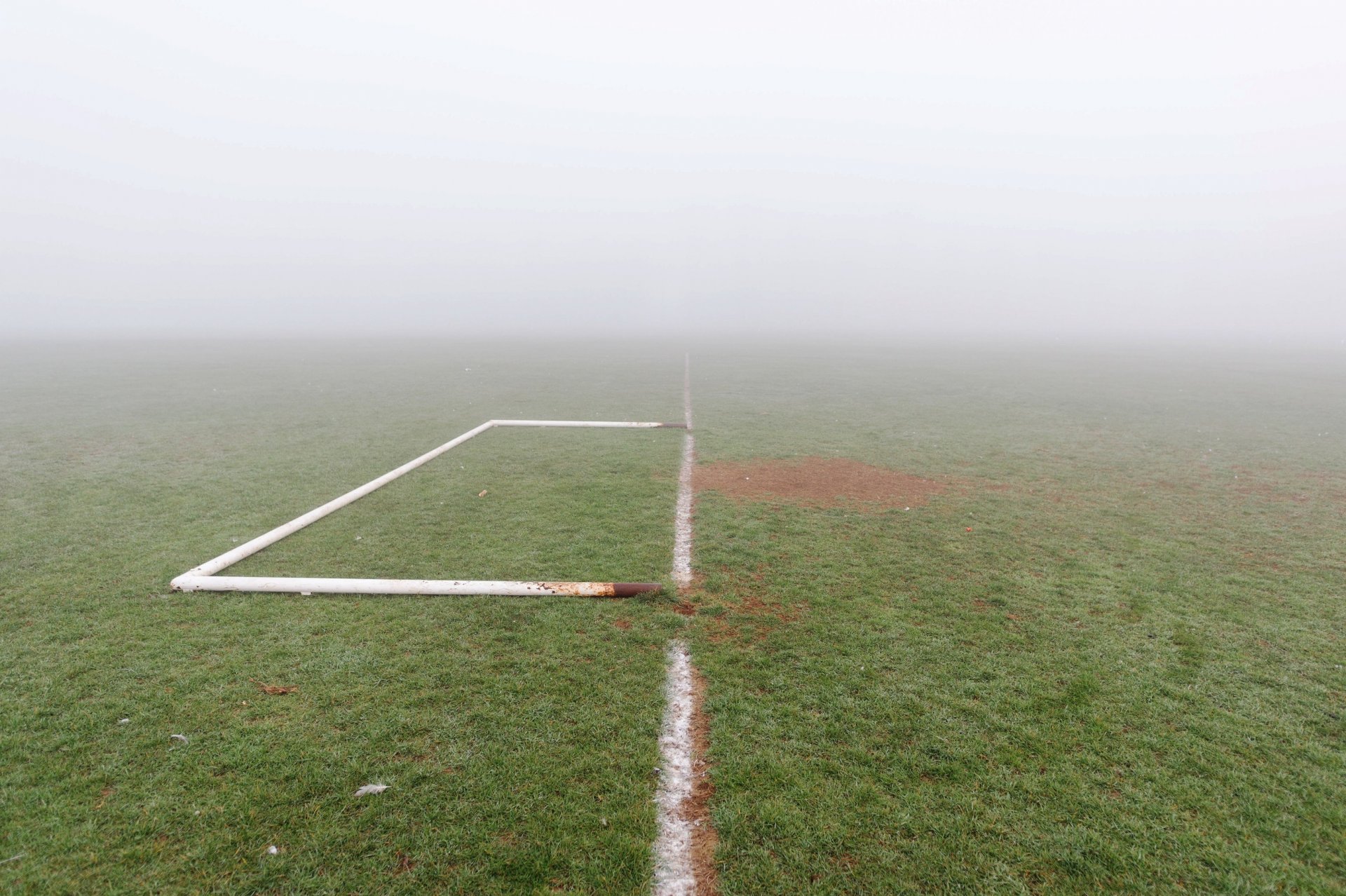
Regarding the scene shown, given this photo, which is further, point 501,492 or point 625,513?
point 501,492

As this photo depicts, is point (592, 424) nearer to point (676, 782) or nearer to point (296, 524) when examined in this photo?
point (296, 524)

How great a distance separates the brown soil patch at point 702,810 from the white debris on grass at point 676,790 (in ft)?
0.05

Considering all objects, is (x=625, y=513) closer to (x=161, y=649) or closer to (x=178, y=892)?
(x=161, y=649)

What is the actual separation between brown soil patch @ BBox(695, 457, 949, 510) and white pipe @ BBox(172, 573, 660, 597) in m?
2.67

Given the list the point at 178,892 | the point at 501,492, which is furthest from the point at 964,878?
the point at 501,492

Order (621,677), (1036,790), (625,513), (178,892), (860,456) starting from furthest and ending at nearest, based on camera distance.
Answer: (860,456), (625,513), (621,677), (1036,790), (178,892)

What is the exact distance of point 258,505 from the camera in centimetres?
586

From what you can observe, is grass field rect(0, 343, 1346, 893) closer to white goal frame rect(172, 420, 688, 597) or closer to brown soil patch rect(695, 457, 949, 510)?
white goal frame rect(172, 420, 688, 597)

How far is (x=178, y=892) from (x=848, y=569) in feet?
12.6

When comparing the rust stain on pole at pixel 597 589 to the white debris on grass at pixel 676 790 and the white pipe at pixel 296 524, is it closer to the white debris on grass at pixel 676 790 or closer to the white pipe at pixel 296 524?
the white debris on grass at pixel 676 790

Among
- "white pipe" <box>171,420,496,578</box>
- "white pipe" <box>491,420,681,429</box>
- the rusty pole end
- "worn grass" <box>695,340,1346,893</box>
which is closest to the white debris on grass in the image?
→ "worn grass" <box>695,340,1346,893</box>

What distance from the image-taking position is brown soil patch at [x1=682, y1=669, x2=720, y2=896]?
2.06 meters

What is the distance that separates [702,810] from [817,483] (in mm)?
4987

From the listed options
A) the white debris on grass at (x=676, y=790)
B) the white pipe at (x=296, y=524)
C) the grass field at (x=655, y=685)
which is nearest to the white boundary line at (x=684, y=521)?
the grass field at (x=655, y=685)
